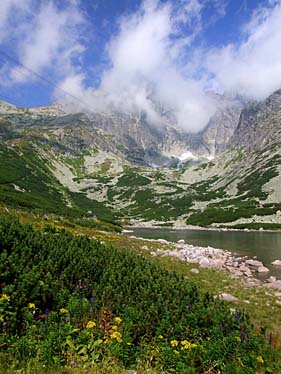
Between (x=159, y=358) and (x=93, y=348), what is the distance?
1397 mm

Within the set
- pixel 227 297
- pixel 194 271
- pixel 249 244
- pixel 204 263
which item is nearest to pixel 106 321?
pixel 227 297

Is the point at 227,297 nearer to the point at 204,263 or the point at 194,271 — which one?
the point at 194,271

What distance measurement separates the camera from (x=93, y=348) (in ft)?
20.0

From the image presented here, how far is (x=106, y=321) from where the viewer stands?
26.8ft

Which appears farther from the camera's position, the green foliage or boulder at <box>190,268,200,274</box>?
boulder at <box>190,268,200,274</box>


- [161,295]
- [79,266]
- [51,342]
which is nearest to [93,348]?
[51,342]

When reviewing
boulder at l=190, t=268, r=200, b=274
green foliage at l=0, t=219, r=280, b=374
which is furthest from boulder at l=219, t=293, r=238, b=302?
boulder at l=190, t=268, r=200, b=274

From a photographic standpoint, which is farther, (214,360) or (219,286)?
(219,286)

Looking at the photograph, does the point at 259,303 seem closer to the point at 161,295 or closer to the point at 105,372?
the point at 161,295

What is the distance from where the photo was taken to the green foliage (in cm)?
591

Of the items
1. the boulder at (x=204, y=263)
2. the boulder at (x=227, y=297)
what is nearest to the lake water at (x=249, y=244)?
the boulder at (x=204, y=263)

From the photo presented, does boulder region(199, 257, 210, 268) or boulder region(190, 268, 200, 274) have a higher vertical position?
boulder region(199, 257, 210, 268)

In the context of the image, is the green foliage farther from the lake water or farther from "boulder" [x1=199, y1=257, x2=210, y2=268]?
the lake water

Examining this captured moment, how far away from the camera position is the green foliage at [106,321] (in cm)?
591
